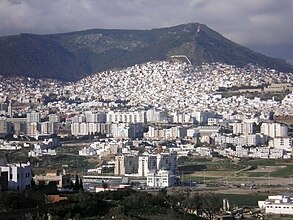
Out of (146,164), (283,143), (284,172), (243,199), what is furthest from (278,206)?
(283,143)

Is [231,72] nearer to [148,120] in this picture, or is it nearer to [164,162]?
[148,120]

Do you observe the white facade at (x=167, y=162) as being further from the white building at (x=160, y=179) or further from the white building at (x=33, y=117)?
the white building at (x=33, y=117)

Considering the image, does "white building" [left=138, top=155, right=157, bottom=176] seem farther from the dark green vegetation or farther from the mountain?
the mountain

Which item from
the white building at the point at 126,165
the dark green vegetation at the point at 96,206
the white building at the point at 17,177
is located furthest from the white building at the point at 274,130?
the white building at the point at 17,177

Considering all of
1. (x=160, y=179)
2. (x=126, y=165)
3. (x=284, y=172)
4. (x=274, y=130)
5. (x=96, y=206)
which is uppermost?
(x=274, y=130)

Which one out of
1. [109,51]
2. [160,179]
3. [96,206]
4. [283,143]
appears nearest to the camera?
[96,206]

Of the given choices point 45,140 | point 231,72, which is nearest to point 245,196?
point 45,140

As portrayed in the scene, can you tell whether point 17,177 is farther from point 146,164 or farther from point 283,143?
point 283,143
